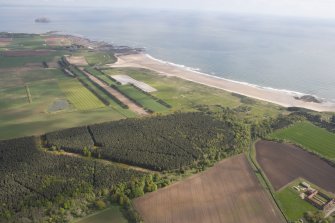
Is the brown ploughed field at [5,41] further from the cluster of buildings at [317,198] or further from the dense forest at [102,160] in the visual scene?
the cluster of buildings at [317,198]

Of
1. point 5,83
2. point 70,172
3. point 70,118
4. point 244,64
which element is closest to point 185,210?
point 70,172

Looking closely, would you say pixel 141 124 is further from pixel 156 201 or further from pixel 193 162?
pixel 156 201

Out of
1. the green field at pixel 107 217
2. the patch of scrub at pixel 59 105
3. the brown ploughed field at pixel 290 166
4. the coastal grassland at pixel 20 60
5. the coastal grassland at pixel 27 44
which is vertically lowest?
the green field at pixel 107 217

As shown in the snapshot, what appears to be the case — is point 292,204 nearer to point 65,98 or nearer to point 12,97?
point 65,98

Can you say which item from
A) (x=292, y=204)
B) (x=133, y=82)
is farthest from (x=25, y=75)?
(x=292, y=204)

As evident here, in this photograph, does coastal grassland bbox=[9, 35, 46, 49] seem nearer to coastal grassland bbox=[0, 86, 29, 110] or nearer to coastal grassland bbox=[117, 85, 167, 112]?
coastal grassland bbox=[0, 86, 29, 110]

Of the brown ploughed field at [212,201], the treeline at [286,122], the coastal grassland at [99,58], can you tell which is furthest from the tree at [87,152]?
the coastal grassland at [99,58]

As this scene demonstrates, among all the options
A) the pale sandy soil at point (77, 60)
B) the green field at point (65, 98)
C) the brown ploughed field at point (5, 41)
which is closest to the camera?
the green field at point (65, 98)
